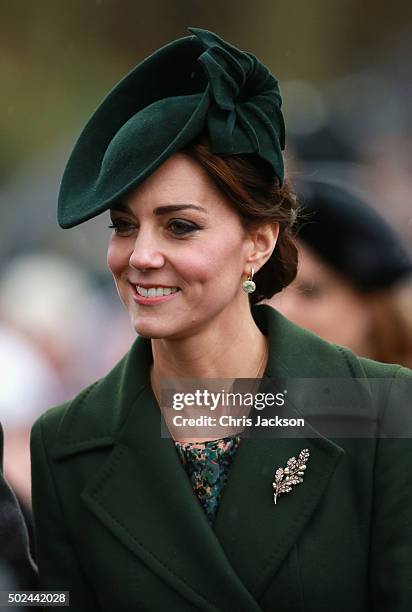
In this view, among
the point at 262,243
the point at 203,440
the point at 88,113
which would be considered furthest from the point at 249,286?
the point at 88,113

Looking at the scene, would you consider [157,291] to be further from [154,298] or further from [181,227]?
[181,227]

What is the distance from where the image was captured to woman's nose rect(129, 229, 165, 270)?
88.5 inches

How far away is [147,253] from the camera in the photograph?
2.25m

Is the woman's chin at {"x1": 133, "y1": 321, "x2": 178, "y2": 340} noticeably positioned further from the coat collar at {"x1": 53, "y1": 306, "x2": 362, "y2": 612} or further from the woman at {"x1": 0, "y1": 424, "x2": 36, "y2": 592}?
the woman at {"x1": 0, "y1": 424, "x2": 36, "y2": 592}

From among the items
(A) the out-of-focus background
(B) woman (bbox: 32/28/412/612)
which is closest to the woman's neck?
(B) woman (bbox: 32/28/412/612)

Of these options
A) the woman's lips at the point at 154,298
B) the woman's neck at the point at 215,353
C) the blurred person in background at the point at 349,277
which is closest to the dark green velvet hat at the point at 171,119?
the woman's lips at the point at 154,298

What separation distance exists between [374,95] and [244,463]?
221cm

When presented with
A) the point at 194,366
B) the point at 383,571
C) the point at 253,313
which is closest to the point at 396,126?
the point at 253,313

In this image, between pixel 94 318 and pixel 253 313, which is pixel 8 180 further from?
pixel 253 313

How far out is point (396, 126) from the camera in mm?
4121

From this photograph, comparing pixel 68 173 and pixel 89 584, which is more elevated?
pixel 68 173

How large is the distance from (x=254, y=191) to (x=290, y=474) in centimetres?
65

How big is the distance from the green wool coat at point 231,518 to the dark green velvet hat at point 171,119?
1.64ft

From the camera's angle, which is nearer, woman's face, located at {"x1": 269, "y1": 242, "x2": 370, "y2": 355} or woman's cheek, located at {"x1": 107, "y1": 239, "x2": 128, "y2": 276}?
woman's cheek, located at {"x1": 107, "y1": 239, "x2": 128, "y2": 276}
